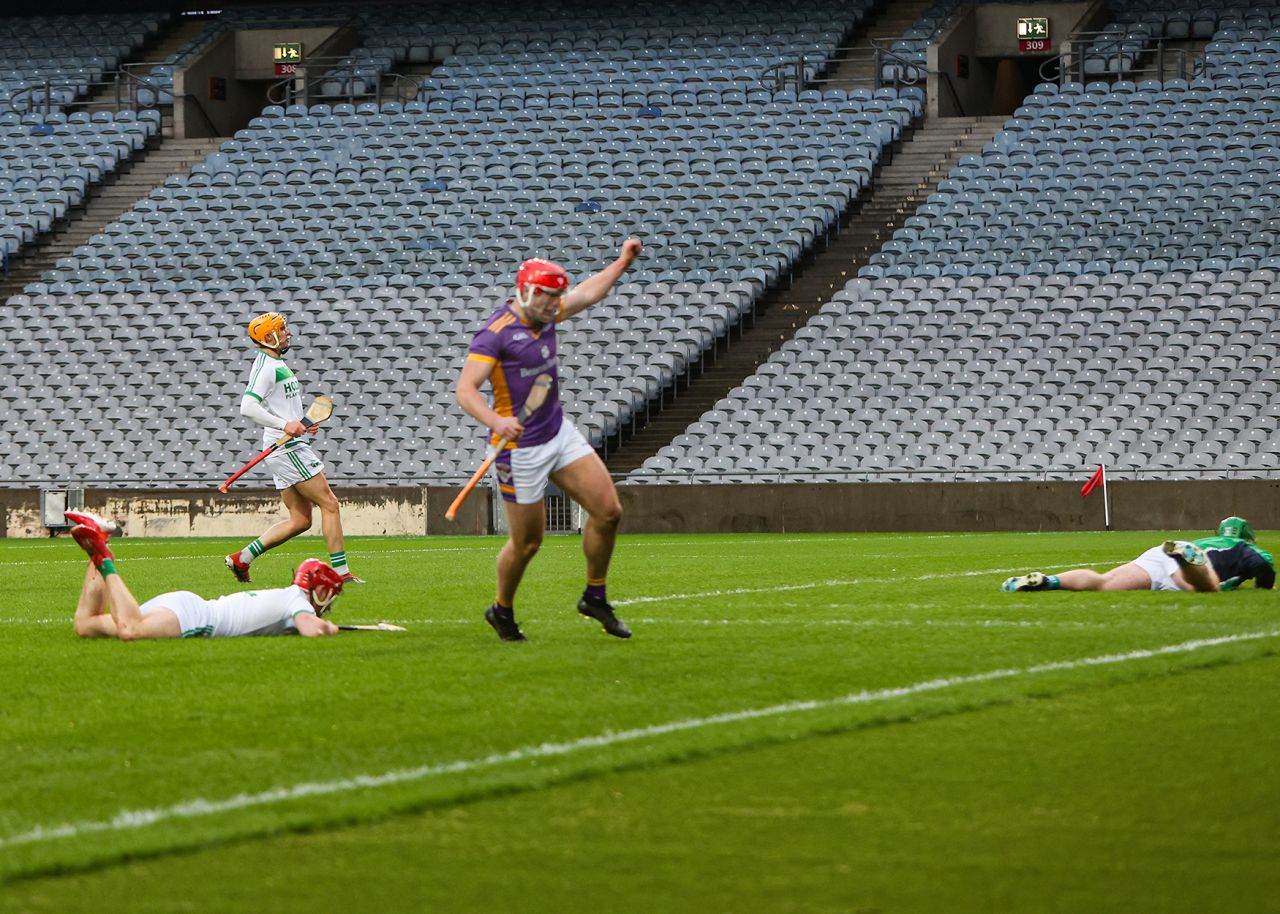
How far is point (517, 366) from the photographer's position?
1045cm

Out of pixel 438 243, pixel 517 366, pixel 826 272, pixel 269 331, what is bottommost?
pixel 517 366

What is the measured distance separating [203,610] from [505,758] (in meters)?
5.02

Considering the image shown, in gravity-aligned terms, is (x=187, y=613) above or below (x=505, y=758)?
below

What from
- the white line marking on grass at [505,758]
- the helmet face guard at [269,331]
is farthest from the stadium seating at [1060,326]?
the white line marking on grass at [505,758]

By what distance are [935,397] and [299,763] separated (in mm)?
25113

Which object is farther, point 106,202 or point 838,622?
→ point 106,202

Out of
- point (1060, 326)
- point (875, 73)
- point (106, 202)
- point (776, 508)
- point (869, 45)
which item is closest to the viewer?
point (776, 508)

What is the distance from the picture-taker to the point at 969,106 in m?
41.5

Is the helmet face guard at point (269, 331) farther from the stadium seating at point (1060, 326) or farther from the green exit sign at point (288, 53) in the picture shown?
the green exit sign at point (288, 53)

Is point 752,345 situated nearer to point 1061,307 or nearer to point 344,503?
point 1061,307

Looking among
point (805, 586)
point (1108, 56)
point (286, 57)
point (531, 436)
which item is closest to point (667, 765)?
point (531, 436)

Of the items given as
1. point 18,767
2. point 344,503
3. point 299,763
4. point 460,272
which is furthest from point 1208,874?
point 460,272

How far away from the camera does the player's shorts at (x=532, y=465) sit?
409 inches

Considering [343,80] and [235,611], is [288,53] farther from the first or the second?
[235,611]
